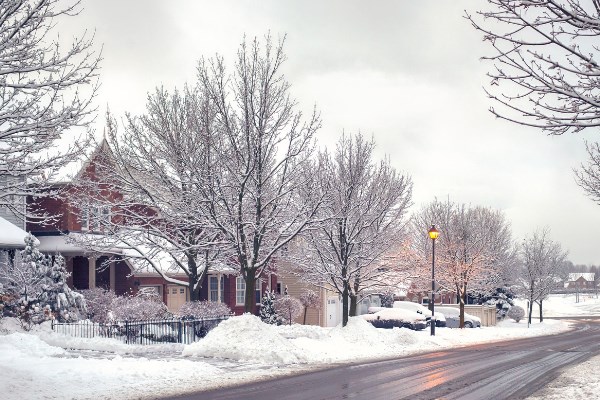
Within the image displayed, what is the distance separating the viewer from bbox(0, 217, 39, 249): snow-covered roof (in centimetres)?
2853

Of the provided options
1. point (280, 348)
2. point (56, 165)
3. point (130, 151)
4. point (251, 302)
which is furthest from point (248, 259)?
point (56, 165)

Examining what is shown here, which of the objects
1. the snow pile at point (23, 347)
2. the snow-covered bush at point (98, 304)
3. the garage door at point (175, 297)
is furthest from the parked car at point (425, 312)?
the snow pile at point (23, 347)

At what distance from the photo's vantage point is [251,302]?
→ 2328 cm

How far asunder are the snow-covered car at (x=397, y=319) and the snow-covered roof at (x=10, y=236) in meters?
20.8

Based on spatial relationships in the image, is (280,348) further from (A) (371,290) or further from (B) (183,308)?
(A) (371,290)

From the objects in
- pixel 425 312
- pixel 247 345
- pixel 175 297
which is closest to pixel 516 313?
pixel 425 312

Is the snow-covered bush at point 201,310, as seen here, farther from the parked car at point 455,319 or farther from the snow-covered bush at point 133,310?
the parked car at point 455,319

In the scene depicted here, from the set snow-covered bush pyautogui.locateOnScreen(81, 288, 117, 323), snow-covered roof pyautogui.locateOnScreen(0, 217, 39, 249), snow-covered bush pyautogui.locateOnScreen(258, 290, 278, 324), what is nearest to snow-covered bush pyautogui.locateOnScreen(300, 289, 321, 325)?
snow-covered bush pyautogui.locateOnScreen(258, 290, 278, 324)

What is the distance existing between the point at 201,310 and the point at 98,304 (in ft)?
16.6

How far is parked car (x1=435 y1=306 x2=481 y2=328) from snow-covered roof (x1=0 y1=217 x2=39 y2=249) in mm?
31928

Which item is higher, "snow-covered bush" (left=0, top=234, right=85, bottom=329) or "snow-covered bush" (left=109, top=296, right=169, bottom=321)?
"snow-covered bush" (left=0, top=234, right=85, bottom=329)

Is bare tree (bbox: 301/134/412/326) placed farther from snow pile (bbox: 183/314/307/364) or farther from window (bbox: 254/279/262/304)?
window (bbox: 254/279/262/304)

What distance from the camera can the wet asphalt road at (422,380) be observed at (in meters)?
14.2

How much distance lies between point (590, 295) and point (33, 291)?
162m
